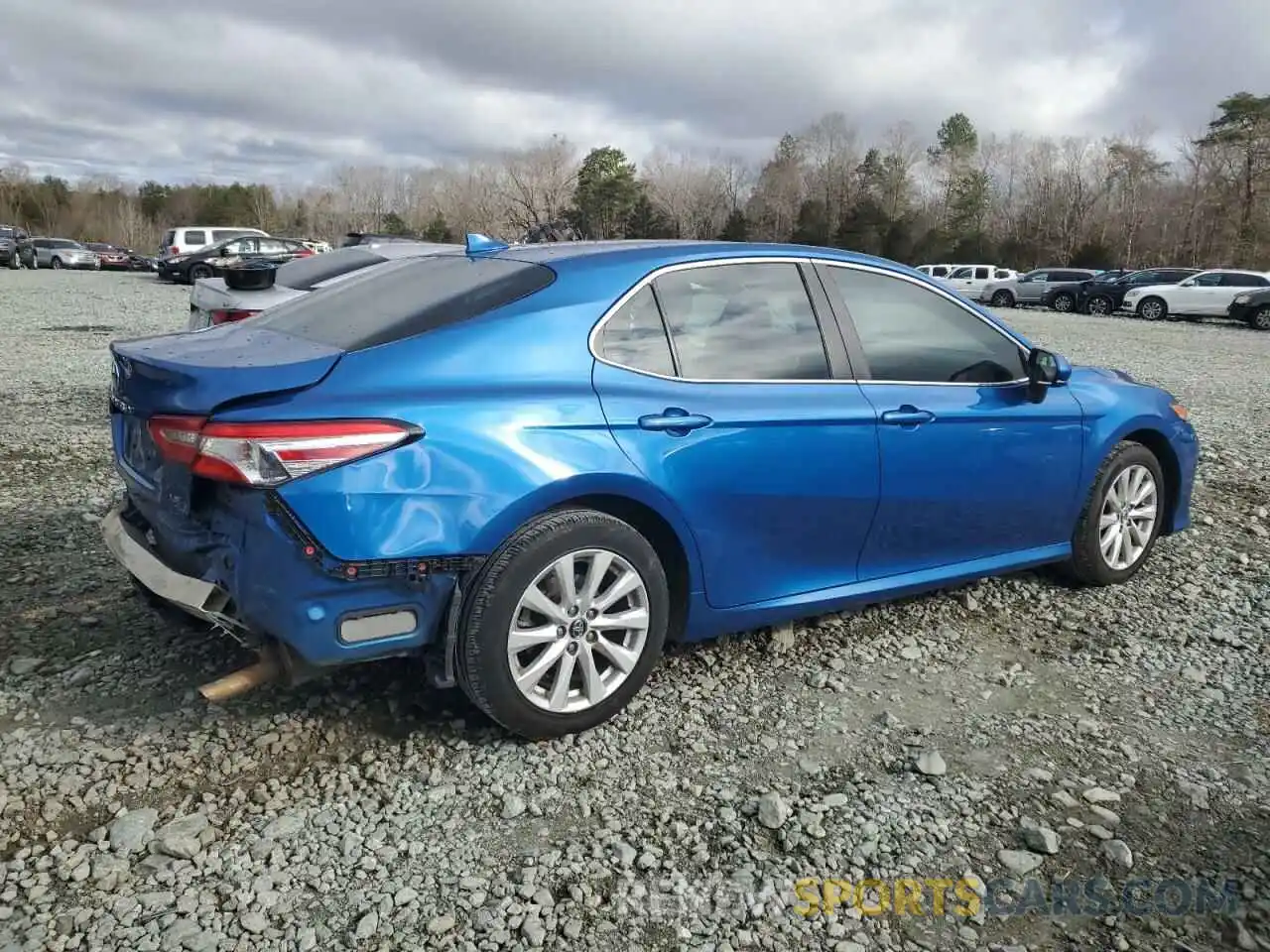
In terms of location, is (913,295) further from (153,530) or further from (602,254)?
(153,530)

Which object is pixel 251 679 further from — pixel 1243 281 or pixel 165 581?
pixel 1243 281

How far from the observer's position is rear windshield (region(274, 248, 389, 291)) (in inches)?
294

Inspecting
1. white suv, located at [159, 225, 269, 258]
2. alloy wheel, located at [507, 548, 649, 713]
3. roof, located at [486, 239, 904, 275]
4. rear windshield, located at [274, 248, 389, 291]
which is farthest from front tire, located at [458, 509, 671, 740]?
white suv, located at [159, 225, 269, 258]

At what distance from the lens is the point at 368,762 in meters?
2.98

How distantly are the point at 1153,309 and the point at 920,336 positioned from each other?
29.2m

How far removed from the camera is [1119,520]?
4.55 m

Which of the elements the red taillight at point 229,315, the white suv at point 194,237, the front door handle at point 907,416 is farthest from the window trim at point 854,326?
the white suv at point 194,237

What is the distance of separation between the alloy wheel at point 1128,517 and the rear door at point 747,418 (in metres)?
1.60

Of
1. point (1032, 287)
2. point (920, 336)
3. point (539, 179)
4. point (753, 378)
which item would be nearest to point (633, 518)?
point (753, 378)

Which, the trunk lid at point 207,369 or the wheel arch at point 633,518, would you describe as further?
the wheel arch at point 633,518

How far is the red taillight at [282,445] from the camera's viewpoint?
8.55ft

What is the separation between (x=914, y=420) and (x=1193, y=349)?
1739cm

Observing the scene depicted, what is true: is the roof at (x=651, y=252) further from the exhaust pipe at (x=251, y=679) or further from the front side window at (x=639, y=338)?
the exhaust pipe at (x=251, y=679)

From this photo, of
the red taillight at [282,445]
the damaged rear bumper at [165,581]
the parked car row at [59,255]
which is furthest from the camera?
the parked car row at [59,255]
